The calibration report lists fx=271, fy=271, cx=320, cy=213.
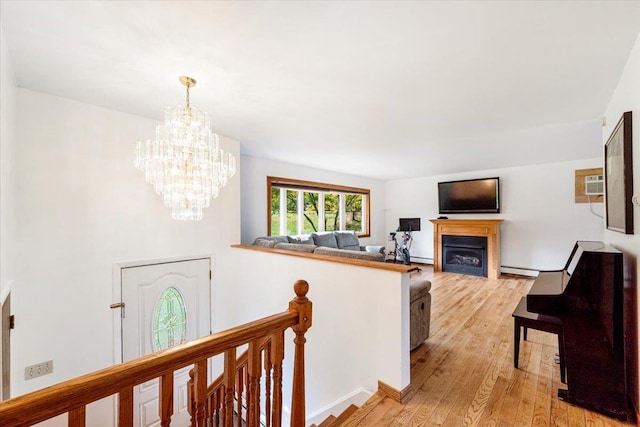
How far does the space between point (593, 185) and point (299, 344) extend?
227 inches

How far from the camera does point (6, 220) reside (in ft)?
6.11

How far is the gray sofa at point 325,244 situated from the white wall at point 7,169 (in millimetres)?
2199

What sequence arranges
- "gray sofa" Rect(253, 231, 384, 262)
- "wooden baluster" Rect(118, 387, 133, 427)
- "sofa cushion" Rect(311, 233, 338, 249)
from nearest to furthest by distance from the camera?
"wooden baluster" Rect(118, 387, 133, 427)
"gray sofa" Rect(253, 231, 384, 262)
"sofa cushion" Rect(311, 233, 338, 249)

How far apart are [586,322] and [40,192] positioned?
4.22 meters

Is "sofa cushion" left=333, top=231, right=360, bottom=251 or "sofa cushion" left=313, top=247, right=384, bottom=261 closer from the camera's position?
"sofa cushion" left=313, top=247, right=384, bottom=261

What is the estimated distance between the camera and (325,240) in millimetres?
5367

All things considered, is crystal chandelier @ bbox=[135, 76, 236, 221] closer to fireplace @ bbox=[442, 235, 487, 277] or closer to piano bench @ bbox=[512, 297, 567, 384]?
piano bench @ bbox=[512, 297, 567, 384]

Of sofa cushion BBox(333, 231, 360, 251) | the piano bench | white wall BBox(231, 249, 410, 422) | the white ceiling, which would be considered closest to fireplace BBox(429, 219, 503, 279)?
sofa cushion BBox(333, 231, 360, 251)

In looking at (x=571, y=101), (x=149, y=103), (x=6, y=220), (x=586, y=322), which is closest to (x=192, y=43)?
(x=149, y=103)

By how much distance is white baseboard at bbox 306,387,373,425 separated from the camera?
2.09m

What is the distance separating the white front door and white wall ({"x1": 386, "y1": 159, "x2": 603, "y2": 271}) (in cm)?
546

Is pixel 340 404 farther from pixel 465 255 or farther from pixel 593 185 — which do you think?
pixel 593 185

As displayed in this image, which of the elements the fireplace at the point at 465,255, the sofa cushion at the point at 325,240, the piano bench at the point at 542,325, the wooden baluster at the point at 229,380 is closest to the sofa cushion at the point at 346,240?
the sofa cushion at the point at 325,240

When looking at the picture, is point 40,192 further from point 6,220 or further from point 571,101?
point 571,101
